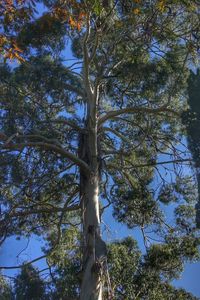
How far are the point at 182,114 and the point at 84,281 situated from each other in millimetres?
3638

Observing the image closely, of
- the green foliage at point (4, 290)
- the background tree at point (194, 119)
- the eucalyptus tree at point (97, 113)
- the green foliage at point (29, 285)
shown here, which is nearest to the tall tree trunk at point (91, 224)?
the eucalyptus tree at point (97, 113)

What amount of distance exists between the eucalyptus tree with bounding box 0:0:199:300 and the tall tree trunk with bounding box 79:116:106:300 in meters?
0.03

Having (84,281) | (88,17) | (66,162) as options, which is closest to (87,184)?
(66,162)

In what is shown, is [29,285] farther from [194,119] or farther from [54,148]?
[194,119]

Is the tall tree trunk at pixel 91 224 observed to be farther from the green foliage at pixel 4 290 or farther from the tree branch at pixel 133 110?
the green foliage at pixel 4 290

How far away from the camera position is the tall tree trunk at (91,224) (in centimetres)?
823

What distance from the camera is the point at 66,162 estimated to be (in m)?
10.9

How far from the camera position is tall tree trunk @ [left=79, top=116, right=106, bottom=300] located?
27.0ft

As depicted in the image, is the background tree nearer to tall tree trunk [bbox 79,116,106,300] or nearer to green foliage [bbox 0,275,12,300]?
tall tree trunk [bbox 79,116,106,300]

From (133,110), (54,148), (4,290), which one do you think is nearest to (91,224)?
(54,148)

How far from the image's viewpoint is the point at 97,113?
36.8 ft

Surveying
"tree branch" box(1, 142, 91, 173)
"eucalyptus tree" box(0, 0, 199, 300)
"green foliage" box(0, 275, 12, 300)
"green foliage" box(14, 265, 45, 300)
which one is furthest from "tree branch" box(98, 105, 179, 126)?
"green foliage" box(0, 275, 12, 300)

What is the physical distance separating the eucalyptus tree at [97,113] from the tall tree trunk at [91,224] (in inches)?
1.0

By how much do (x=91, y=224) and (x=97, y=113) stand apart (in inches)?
115
